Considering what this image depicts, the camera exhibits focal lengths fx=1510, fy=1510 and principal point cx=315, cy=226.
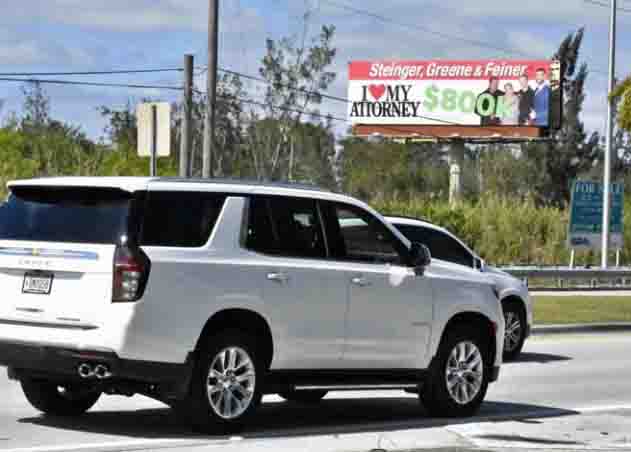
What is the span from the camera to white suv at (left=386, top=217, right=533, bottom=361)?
1940 cm

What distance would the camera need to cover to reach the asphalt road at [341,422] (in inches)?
446

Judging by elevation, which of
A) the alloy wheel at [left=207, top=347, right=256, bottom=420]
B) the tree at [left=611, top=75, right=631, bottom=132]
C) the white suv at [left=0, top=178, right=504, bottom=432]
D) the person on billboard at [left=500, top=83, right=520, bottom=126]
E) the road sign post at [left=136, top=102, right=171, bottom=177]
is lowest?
the alloy wheel at [left=207, top=347, right=256, bottom=420]

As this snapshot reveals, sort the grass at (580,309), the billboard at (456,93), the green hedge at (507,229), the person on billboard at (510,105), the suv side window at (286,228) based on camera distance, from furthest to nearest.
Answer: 1. the person on billboard at (510,105)
2. the billboard at (456,93)
3. the green hedge at (507,229)
4. the grass at (580,309)
5. the suv side window at (286,228)

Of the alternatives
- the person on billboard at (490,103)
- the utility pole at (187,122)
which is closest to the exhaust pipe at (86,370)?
the utility pole at (187,122)

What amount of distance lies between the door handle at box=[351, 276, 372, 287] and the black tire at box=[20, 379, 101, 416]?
89.0 inches

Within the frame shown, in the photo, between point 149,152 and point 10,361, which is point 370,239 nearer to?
point 10,361

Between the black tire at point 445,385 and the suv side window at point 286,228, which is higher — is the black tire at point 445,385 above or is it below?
below

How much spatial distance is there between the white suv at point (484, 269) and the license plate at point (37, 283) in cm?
828

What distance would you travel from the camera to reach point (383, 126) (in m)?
76.7

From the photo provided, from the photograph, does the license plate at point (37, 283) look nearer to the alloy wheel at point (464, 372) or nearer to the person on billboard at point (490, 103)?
the alloy wheel at point (464, 372)

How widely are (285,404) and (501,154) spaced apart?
279 feet

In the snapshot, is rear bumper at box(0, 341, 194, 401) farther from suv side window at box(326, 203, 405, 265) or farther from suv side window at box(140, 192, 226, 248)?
suv side window at box(326, 203, 405, 265)

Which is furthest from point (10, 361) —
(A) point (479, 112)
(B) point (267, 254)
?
(A) point (479, 112)

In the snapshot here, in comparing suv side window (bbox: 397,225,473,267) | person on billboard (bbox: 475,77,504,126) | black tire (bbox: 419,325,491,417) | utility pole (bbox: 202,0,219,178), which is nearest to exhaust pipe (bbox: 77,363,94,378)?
black tire (bbox: 419,325,491,417)
